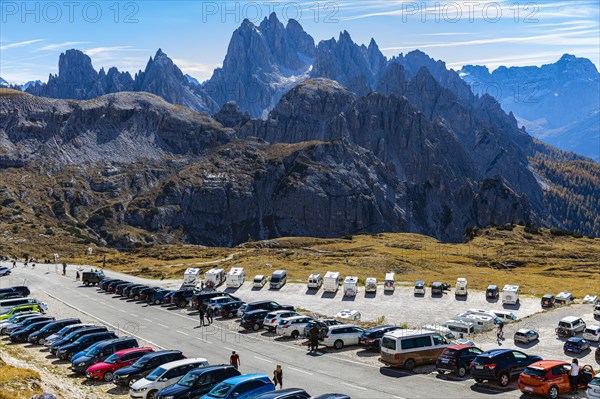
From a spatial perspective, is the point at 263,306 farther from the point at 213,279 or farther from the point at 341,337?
the point at 213,279

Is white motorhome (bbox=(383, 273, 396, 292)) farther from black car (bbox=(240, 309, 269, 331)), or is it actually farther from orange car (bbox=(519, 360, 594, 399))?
orange car (bbox=(519, 360, 594, 399))

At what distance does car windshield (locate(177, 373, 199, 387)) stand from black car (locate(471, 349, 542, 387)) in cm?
1667

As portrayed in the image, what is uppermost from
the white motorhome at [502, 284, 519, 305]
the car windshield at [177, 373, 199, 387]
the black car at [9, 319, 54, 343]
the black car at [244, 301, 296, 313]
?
the car windshield at [177, 373, 199, 387]

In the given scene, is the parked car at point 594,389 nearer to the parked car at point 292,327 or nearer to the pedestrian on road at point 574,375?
the pedestrian on road at point 574,375

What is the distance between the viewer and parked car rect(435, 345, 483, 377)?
38.4 m

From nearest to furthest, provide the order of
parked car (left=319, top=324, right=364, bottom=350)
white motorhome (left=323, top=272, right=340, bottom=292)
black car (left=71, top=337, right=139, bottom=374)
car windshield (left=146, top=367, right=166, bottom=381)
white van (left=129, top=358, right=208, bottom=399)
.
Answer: white van (left=129, top=358, right=208, bottom=399)
car windshield (left=146, top=367, right=166, bottom=381)
black car (left=71, top=337, right=139, bottom=374)
parked car (left=319, top=324, right=364, bottom=350)
white motorhome (left=323, top=272, right=340, bottom=292)

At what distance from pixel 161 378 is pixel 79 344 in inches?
538

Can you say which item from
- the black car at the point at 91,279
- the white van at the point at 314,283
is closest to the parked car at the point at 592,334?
the white van at the point at 314,283

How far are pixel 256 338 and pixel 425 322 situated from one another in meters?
25.6

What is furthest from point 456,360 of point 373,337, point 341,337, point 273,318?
point 273,318

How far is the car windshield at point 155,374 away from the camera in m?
36.4

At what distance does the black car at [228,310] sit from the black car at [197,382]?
2806 centimetres

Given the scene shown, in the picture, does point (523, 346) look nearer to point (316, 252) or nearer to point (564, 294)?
point (564, 294)

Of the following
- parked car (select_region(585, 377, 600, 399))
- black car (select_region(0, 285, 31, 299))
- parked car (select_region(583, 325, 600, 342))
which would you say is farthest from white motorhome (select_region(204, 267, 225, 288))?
parked car (select_region(585, 377, 600, 399))
